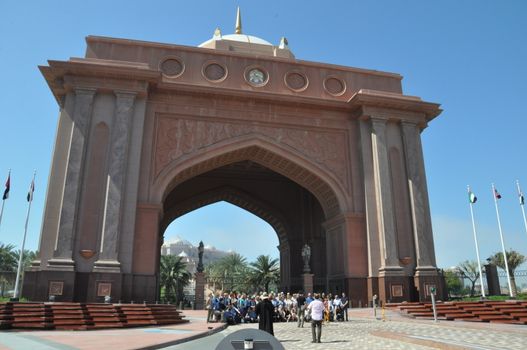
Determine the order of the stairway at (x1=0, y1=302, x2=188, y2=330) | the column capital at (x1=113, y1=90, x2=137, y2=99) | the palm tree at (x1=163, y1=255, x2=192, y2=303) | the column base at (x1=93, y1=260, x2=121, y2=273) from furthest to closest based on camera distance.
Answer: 1. the palm tree at (x1=163, y1=255, x2=192, y2=303)
2. the column capital at (x1=113, y1=90, x2=137, y2=99)
3. the column base at (x1=93, y1=260, x2=121, y2=273)
4. the stairway at (x1=0, y1=302, x2=188, y2=330)

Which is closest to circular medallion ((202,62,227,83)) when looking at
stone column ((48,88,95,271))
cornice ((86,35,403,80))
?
cornice ((86,35,403,80))

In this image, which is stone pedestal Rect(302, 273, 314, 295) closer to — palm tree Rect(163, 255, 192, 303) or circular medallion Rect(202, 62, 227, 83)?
circular medallion Rect(202, 62, 227, 83)

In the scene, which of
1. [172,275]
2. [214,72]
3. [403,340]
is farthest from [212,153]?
[172,275]

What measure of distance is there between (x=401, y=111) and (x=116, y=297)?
15.2m

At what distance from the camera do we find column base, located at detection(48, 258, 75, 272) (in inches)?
622

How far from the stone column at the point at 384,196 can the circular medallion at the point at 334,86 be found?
2544mm

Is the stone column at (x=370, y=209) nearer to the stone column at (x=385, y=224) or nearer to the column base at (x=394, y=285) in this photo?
the stone column at (x=385, y=224)

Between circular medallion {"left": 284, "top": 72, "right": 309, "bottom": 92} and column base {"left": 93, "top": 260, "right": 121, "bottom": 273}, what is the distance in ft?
37.7

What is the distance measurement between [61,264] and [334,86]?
14.9 meters

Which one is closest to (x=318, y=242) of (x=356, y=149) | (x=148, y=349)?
(x=356, y=149)

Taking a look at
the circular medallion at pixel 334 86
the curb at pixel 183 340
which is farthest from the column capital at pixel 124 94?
the curb at pixel 183 340

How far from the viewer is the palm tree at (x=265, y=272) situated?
41.0 meters

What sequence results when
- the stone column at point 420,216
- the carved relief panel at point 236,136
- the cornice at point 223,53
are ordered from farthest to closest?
1. the cornice at point 223,53
2. the carved relief panel at point 236,136
3. the stone column at point 420,216

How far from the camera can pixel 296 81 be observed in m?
21.5
